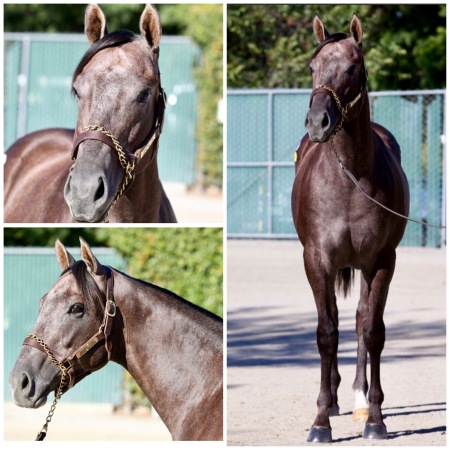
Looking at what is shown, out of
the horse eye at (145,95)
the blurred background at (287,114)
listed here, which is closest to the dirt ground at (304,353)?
the blurred background at (287,114)

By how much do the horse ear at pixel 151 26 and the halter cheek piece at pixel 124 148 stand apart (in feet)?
0.65

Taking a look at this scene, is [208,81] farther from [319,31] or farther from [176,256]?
[319,31]

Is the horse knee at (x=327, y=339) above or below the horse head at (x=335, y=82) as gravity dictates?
below

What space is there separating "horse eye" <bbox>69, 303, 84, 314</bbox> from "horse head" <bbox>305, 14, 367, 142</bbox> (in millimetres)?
1554

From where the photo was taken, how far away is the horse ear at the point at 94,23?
12.7 feet

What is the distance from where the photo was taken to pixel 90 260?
3730mm

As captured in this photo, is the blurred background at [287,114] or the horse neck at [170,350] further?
the blurred background at [287,114]

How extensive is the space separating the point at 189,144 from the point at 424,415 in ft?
42.6

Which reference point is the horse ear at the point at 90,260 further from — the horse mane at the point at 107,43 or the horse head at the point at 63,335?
the horse mane at the point at 107,43

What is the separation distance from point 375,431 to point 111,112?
7.90 feet

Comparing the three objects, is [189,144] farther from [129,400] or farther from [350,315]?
[129,400]

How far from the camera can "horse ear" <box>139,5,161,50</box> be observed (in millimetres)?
3784

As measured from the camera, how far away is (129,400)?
8.55 m

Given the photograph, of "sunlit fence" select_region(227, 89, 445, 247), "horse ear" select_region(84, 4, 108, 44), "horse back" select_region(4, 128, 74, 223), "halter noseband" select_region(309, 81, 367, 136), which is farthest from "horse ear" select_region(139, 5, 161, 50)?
"sunlit fence" select_region(227, 89, 445, 247)
